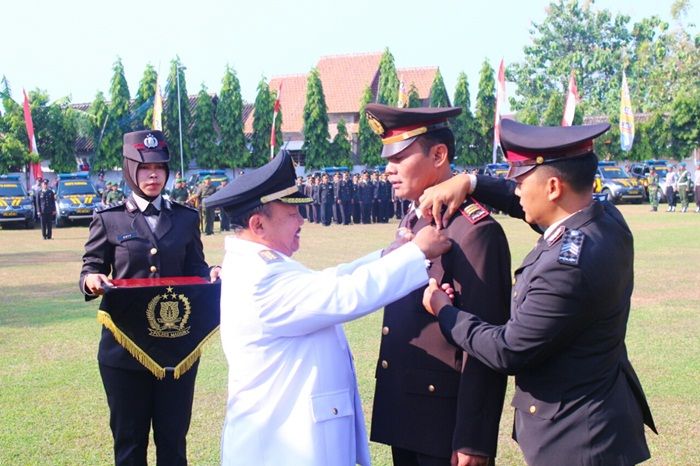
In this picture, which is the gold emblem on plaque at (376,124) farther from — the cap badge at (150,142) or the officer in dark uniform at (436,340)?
the cap badge at (150,142)

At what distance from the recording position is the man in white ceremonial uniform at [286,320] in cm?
267

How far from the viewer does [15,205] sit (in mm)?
27859

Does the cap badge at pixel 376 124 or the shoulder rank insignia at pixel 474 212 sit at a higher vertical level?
the cap badge at pixel 376 124

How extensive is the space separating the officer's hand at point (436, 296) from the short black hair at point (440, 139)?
53 centimetres

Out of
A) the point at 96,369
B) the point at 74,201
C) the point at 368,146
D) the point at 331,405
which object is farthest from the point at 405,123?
the point at 368,146

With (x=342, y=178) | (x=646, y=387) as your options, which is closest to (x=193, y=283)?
(x=646, y=387)

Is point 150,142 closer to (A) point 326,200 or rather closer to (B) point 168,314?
(B) point 168,314

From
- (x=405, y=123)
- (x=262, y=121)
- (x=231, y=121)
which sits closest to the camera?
(x=405, y=123)

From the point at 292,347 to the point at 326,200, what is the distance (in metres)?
26.4

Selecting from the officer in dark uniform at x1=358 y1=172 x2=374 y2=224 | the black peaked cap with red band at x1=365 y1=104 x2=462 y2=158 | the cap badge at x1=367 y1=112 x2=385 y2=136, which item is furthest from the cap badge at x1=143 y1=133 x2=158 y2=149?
the officer in dark uniform at x1=358 y1=172 x2=374 y2=224

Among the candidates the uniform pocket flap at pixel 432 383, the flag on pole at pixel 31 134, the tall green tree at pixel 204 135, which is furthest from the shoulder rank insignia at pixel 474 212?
the tall green tree at pixel 204 135

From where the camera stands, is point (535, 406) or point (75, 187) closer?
point (535, 406)

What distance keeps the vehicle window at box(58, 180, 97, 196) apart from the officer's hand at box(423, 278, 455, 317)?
28077 mm

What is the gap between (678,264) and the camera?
45.9 ft
